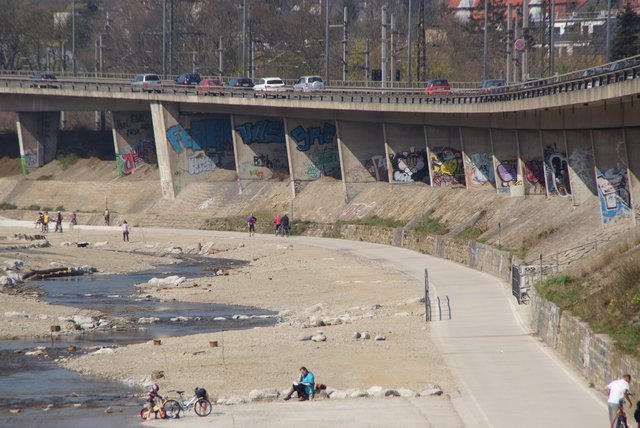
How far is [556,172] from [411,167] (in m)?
19.0

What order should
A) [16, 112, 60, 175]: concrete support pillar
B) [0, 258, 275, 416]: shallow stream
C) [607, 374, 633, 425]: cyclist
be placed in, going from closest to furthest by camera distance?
1. [607, 374, 633, 425]: cyclist
2. [0, 258, 275, 416]: shallow stream
3. [16, 112, 60, 175]: concrete support pillar

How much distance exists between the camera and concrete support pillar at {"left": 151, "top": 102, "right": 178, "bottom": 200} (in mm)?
91188

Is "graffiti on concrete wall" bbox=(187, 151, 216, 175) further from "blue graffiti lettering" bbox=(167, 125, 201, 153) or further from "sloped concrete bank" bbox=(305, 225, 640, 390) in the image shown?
"sloped concrete bank" bbox=(305, 225, 640, 390)

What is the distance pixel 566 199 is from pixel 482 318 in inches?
904

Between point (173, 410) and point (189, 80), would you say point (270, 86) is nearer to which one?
point (189, 80)

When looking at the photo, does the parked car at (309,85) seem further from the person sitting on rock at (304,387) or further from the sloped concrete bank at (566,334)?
the person sitting on rock at (304,387)

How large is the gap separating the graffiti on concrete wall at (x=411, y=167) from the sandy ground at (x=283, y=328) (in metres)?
12.8

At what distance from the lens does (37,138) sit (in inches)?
4254

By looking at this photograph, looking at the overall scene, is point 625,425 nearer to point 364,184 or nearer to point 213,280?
point 213,280

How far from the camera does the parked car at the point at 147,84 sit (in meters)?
91.8

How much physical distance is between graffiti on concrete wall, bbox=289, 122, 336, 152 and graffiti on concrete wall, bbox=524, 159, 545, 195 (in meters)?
25.0

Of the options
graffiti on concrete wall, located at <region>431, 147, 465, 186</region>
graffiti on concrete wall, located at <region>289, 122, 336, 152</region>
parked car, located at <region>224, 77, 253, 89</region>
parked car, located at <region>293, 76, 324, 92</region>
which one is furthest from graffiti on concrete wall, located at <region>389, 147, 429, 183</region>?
parked car, located at <region>224, 77, 253, 89</region>

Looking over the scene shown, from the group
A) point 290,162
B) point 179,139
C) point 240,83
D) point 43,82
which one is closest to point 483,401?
point 290,162

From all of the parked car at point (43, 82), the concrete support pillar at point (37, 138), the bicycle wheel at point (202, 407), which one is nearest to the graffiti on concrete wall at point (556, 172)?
the bicycle wheel at point (202, 407)
